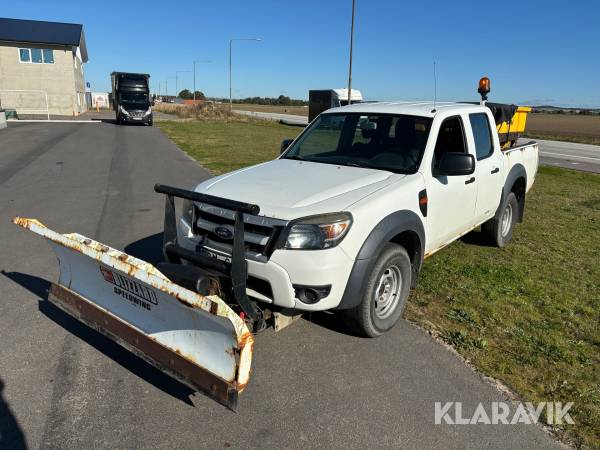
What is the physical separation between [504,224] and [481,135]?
1.59 meters

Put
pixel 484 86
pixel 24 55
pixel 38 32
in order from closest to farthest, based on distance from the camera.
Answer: pixel 484 86 < pixel 24 55 < pixel 38 32

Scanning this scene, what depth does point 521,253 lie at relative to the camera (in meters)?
6.18

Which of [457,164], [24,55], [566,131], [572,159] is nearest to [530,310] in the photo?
[457,164]

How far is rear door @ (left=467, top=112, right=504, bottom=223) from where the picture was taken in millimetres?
5105

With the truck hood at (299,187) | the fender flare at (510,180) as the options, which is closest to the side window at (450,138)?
the truck hood at (299,187)

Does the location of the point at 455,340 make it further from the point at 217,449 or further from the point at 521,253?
the point at 521,253

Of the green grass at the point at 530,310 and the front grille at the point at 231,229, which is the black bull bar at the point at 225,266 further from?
the green grass at the point at 530,310

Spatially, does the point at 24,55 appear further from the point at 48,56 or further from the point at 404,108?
the point at 404,108

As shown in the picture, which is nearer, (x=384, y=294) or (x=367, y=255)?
(x=367, y=255)

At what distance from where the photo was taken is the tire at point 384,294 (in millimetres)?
3516

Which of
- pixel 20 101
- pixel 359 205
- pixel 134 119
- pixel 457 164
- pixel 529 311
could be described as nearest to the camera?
pixel 359 205

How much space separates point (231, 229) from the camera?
11.0 ft

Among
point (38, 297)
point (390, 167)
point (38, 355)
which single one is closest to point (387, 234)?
point (390, 167)

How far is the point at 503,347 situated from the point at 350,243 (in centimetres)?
163
